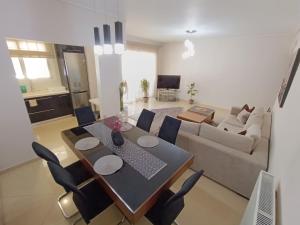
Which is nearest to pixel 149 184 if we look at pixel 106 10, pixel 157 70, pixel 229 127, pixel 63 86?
pixel 229 127

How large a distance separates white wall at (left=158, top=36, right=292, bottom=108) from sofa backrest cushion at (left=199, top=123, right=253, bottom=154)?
3.88 metres

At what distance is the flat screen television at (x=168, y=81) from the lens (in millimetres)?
6571

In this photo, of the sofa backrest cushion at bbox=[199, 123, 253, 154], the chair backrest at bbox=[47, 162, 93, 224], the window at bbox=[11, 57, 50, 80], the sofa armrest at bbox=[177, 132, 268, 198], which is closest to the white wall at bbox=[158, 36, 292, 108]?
the sofa armrest at bbox=[177, 132, 268, 198]

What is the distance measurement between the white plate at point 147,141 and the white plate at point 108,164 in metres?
0.38

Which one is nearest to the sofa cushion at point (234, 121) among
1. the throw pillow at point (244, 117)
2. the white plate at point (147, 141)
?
the throw pillow at point (244, 117)

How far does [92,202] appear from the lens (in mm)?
1397

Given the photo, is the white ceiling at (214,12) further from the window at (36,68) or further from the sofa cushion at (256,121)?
the window at (36,68)

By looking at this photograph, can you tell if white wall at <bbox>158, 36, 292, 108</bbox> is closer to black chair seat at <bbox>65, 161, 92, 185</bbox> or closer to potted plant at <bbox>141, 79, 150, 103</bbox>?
potted plant at <bbox>141, 79, 150, 103</bbox>

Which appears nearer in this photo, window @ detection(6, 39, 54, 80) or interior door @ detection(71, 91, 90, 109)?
window @ detection(6, 39, 54, 80)

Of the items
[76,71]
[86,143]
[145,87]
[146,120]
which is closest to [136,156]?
[86,143]

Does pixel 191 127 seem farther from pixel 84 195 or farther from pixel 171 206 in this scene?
pixel 84 195

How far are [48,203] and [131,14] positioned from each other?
11.7 feet

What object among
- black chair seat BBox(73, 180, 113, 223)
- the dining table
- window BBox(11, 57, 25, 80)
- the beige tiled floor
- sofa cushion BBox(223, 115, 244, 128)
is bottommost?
the beige tiled floor

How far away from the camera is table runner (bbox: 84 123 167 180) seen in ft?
4.65
